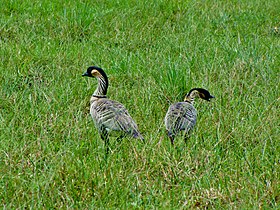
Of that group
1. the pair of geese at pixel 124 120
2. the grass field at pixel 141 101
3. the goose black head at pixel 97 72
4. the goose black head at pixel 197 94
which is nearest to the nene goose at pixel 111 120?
the pair of geese at pixel 124 120

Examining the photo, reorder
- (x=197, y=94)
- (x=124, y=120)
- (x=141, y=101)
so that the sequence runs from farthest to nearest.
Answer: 1. (x=141, y=101)
2. (x=197, y=94)
3. (x=124, y=120)

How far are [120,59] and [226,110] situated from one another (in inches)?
78.8

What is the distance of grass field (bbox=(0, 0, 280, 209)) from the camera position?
13.0ft

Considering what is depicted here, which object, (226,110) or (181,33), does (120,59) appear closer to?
(181,33)

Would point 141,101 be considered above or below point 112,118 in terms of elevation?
below

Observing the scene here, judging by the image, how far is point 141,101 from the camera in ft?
19.2

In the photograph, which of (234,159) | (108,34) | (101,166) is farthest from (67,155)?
(108,34)

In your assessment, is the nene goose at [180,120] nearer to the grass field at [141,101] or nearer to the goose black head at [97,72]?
the grass field at [141,101]

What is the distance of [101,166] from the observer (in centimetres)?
418

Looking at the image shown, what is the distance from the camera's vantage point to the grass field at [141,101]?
3.97 meters

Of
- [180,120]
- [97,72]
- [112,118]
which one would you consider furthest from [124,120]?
[97,72]

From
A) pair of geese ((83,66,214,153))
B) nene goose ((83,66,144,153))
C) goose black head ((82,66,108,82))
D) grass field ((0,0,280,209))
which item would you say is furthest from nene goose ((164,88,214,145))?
goose black head ((82,66,108,82))

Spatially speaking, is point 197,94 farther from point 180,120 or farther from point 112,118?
point 112,118

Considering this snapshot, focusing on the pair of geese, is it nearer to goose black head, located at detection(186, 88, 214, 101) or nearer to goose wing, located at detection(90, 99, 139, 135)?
goose wing, located at detection(90, 99, 139, 135)
